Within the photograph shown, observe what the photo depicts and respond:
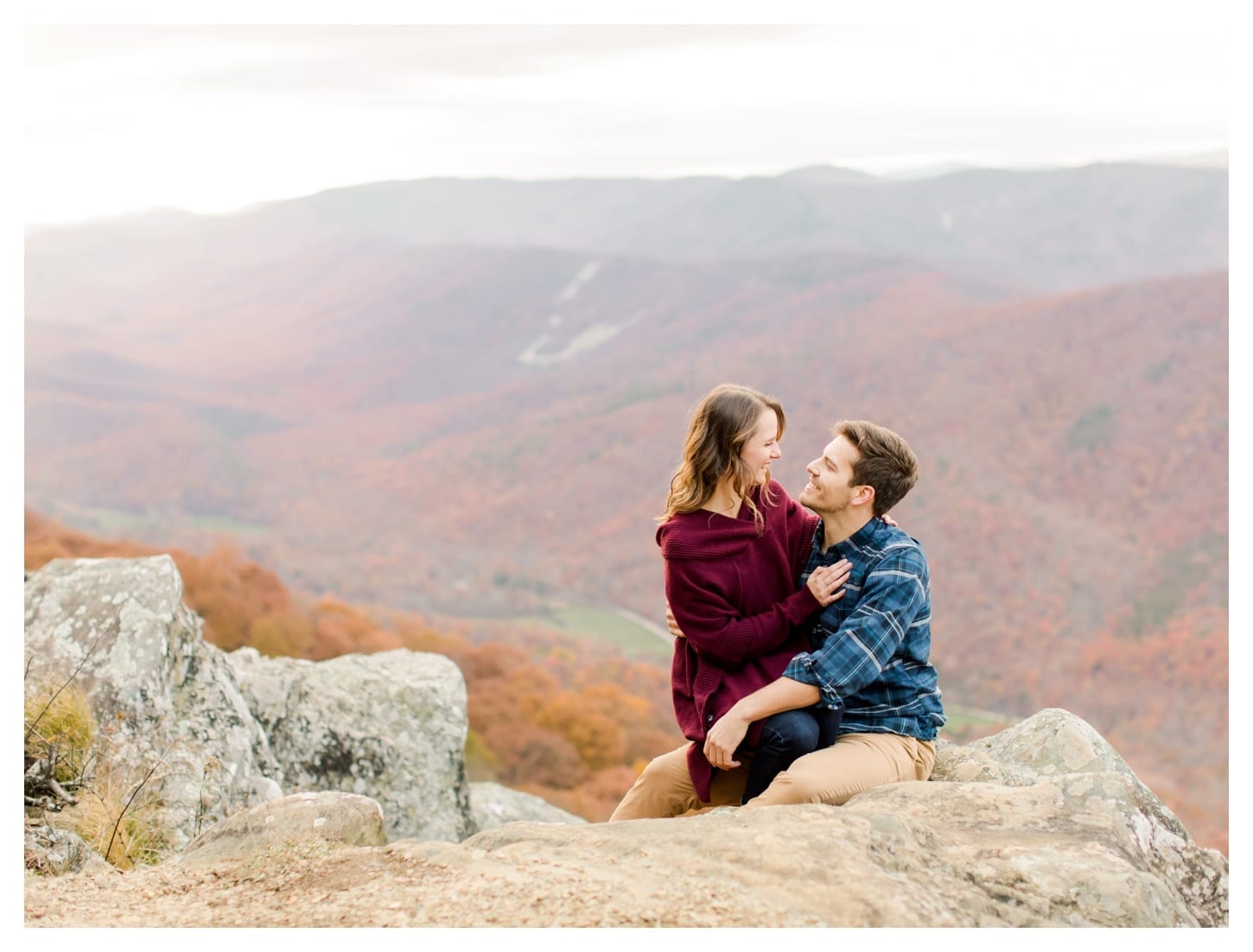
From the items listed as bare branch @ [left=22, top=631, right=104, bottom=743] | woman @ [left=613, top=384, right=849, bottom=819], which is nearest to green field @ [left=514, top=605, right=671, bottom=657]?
bare branch @ [left=22, top=631, right=104, bottom=743]

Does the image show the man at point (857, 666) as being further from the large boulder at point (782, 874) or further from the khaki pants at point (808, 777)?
the large boulder at point (782, 874)

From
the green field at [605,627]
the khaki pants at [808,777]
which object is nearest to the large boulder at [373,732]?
the khaki pants at [808,777]

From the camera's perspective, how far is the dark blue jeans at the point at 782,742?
438 centimetres

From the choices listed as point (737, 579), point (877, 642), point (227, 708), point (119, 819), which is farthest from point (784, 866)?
point (227, 708)

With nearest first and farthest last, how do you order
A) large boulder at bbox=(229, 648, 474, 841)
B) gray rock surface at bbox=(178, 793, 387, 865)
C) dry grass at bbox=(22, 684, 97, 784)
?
gray rock surface at bbox=(178, 793, 387, 865)
dry grass at bbox=(22, 684, 97, 784)
large boulder at bbox=(229, 648, 474, 841)

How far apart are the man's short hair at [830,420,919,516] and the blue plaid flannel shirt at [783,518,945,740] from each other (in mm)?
162

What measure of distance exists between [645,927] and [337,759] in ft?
16.3

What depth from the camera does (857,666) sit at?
4301 mm

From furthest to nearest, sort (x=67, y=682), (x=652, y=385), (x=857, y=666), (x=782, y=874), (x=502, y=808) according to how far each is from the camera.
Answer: (x=652, y=385) → (x=502, y=808) → (x=67, y=682) → (x=857, y=666) → (x=782, y=874)

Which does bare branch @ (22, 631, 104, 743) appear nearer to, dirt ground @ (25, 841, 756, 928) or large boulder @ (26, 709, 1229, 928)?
dirt ground @ (25, 841, 756, 928)

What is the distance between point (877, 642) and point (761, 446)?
3.03 feet

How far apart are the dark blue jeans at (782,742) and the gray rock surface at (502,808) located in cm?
511

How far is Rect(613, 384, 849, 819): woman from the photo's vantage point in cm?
443

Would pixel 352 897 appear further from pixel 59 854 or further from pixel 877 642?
pixel 877 642
